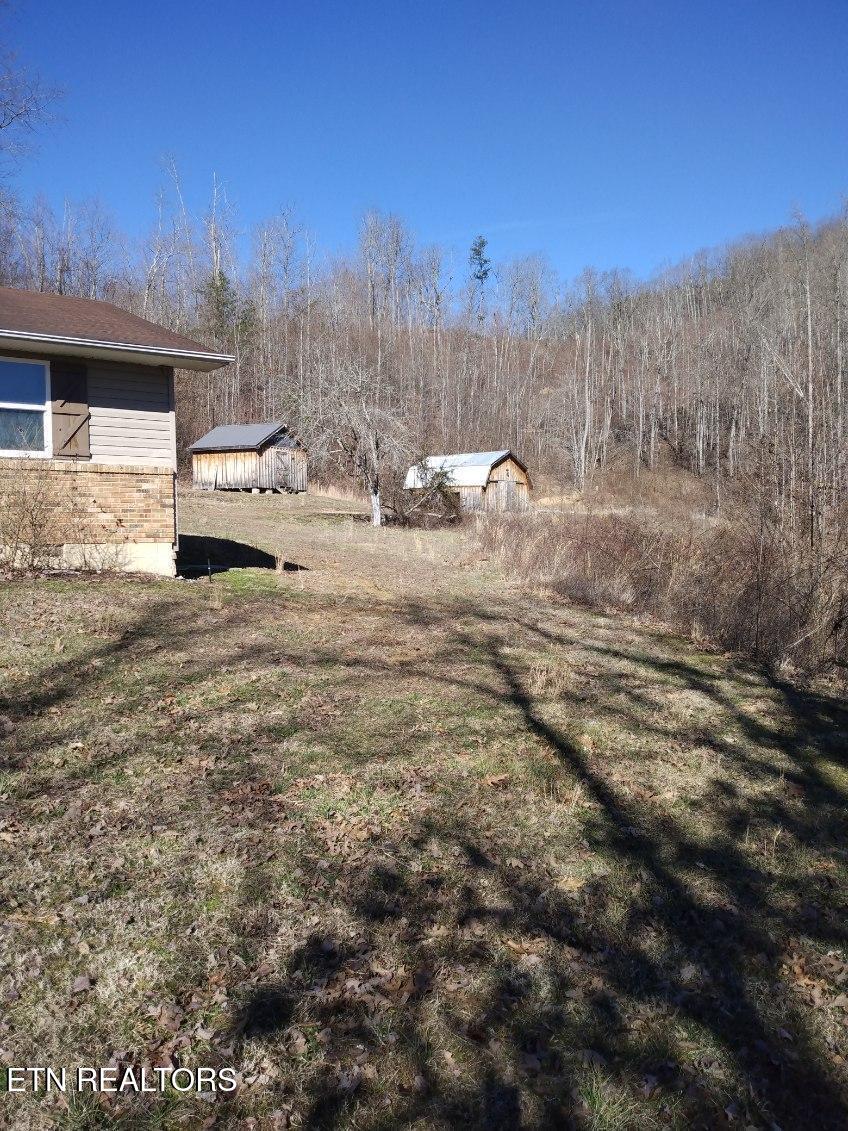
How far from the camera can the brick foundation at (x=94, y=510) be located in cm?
877

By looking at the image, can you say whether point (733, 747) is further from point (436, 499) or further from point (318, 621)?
point (436, 499)

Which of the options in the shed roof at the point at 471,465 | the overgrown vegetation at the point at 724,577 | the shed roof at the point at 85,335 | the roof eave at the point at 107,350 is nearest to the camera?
the overgrown vegetation at the point at 724,577

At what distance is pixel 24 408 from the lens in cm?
1001

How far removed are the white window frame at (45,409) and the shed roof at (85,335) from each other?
0.70 ft

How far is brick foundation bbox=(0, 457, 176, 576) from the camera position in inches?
345

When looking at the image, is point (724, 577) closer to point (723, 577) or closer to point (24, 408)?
point (723, 577)

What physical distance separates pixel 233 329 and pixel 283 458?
1860 cm

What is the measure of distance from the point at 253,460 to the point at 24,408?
82.3 ft

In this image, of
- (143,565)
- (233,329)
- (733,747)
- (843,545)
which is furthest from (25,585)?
(233,329)

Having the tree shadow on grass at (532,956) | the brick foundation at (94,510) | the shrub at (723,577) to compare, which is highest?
the brick foundation at (94,510)

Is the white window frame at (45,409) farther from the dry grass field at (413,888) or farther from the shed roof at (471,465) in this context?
the shed roof at (471,465)

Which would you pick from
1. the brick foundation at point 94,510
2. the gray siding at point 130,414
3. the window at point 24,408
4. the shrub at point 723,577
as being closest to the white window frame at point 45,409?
the window at point 24,408

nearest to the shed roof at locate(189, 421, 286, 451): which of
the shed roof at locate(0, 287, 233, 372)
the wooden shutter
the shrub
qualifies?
the shrub

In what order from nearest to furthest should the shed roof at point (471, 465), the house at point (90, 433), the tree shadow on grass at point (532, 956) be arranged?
the tree shadow on grass at point (532, 956), the house at point (90, 433), the shed roof at point (471, 465)
